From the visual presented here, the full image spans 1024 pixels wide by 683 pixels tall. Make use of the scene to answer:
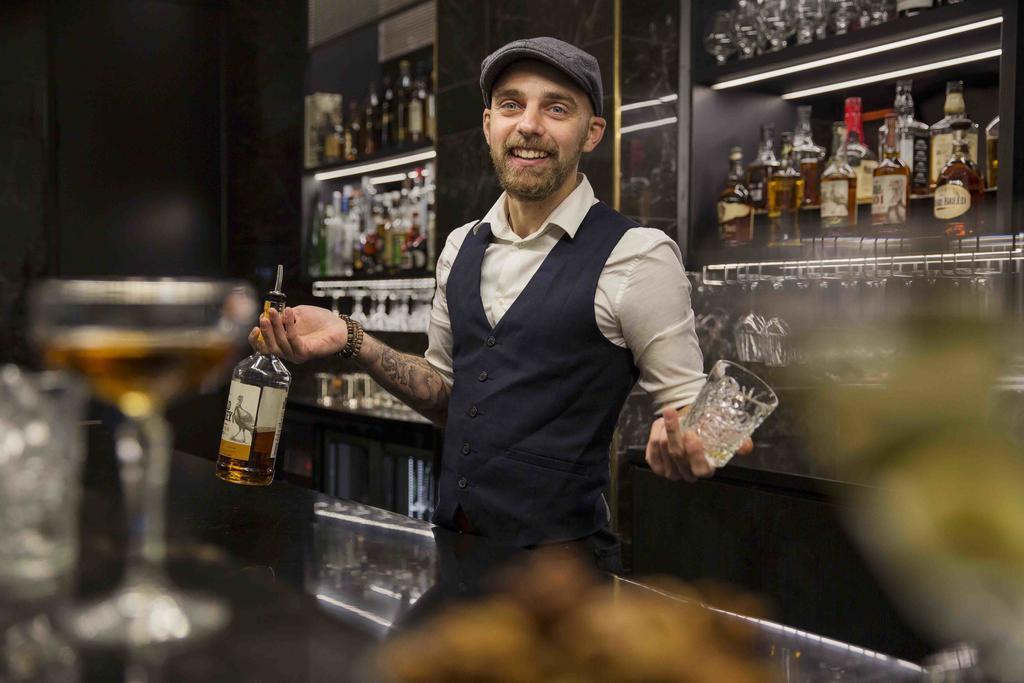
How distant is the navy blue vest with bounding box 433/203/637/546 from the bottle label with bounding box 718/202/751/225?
131 centimetres

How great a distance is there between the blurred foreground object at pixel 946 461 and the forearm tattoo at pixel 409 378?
1523 mm

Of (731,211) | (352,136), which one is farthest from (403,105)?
(731,211)

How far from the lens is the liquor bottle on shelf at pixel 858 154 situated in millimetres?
2916

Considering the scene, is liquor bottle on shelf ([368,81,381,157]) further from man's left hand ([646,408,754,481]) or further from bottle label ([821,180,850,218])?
man's left hand ([646,408,754,481])

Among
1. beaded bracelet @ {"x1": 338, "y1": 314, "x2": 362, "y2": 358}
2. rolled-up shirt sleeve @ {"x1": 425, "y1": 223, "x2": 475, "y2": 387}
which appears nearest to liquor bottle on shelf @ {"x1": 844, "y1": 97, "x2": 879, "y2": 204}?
rolled-up shirt sleeve @ {"x1": 425, "y1": 223, "x2": 475, "y2": 387}

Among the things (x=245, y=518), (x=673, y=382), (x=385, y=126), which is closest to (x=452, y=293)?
(x=673, y=382)

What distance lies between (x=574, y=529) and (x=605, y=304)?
0.42 meters

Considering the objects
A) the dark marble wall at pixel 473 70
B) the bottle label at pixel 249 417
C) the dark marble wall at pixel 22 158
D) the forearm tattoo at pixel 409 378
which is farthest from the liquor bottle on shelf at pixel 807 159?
→ the dark marble wall at pixel 22 158

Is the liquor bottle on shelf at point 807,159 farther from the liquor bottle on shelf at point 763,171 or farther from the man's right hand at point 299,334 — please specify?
the man's right hand at point 299,334

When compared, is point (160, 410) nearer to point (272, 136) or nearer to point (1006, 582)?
point (1006, 582)

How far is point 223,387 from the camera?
5.45 metres

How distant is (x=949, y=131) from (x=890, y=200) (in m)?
0.22

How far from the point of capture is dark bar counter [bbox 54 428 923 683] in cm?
73

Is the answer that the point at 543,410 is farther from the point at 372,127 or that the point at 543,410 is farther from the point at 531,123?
the point at 372,127
